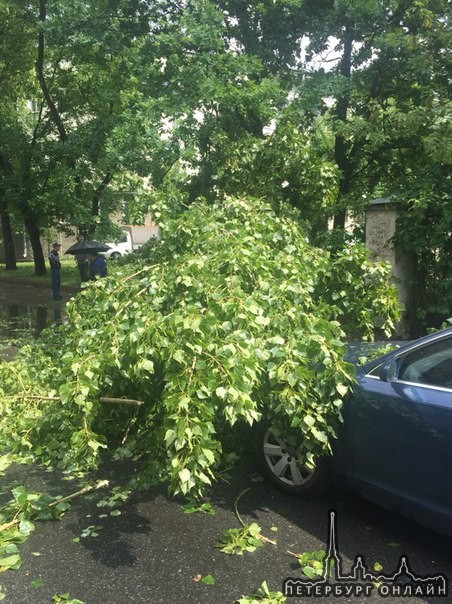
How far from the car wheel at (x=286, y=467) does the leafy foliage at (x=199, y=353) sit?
0.20 meters

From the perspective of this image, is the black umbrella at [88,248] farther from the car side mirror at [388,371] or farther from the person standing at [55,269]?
the car side mirror at [388,371]

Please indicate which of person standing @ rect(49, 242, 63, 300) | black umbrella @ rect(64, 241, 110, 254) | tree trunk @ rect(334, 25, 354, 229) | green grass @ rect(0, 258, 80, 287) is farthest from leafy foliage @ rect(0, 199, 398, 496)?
green grass @ rect(0, 258, 80, 287)

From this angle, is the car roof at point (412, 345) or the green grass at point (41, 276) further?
the green grass at point (41, 276)

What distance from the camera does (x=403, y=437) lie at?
10.7ft

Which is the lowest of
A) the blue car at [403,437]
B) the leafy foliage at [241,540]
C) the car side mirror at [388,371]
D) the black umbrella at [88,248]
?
the leafy foliage at [241,540]

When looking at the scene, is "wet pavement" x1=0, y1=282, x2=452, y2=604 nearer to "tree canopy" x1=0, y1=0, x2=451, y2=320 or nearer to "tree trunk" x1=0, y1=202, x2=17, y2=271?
"tree canopy" x1=0, y1=0, x2=451, y2=320

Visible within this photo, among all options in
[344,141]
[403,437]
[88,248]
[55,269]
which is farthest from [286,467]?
[55,269]

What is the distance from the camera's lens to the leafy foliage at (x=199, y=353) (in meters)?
3.32

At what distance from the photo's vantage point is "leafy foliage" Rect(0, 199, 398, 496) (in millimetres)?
3318

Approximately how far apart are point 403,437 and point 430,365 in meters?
0.47

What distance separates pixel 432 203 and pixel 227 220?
3.62 m

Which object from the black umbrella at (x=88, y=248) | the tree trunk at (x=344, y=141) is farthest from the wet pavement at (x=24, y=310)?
the tree trunk at (x=344, y=141)

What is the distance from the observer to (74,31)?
403 inches

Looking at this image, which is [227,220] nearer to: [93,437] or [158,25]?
[93,437]
